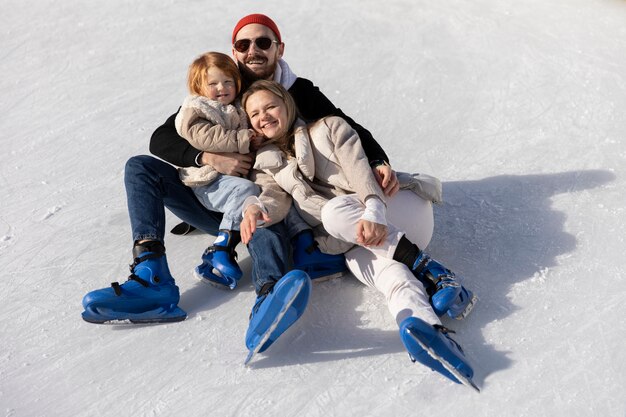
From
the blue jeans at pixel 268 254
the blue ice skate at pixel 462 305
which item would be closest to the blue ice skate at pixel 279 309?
the blue jeans at pixel 268 254

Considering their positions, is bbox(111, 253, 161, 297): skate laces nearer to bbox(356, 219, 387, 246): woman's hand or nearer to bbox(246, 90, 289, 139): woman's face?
bbox(246, 90, 289, 139): woman's face

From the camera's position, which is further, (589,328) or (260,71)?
(260,71)

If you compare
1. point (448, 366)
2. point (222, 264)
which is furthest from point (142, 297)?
point (448, 366)

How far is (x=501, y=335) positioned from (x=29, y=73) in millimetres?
3917

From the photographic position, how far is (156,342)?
2682 mm

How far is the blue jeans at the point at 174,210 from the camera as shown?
2736mm

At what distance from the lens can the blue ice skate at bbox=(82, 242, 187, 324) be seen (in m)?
2.69

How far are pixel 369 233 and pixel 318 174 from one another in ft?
1.29

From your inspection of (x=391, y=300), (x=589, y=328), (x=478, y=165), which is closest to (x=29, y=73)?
(x=478, y=165)

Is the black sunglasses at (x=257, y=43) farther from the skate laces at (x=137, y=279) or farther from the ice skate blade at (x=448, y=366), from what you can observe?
the ice skate blade at (x=448, y=366)

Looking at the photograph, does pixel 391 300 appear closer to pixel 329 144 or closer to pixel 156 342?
pixel 329 144

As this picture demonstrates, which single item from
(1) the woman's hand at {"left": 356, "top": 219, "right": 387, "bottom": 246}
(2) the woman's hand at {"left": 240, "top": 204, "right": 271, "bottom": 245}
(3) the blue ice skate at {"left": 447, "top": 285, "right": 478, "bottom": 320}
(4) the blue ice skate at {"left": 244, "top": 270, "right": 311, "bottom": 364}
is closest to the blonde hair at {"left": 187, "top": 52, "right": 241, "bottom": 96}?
(2) the woman's hand at {"left": 240, "top": 204, "right": 271, "bottom": 245}

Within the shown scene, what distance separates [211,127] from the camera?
2924 millimetres

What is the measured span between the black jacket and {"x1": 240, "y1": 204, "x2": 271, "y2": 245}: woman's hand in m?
0.41
